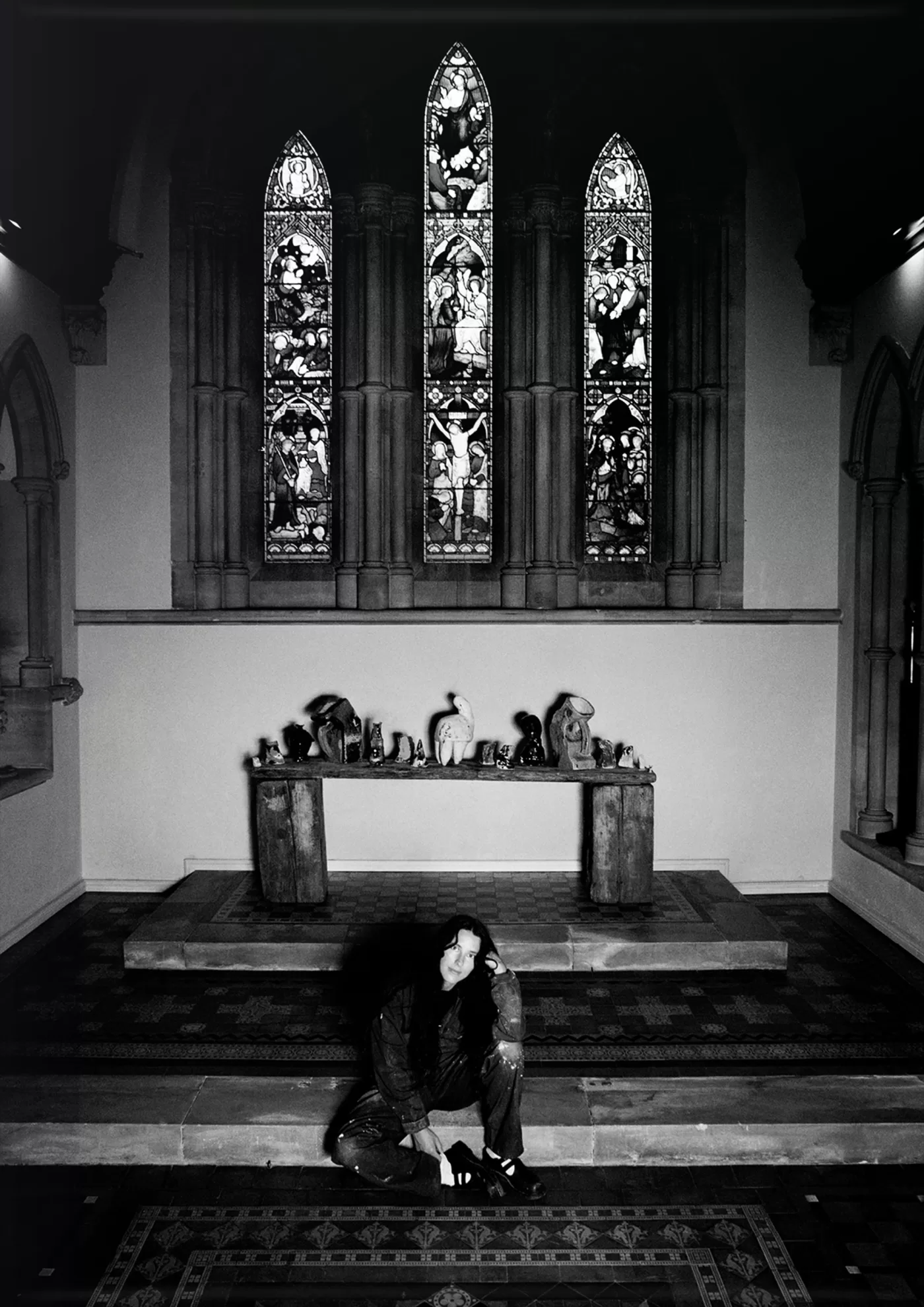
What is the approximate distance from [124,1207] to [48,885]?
3.50 metres

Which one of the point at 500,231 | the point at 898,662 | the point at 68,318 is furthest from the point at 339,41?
the point at 898,662

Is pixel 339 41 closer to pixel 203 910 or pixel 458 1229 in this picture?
pixel 203 910

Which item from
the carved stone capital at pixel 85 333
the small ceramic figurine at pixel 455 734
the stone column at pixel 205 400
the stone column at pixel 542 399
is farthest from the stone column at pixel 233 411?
the stone column at pixel 542 399

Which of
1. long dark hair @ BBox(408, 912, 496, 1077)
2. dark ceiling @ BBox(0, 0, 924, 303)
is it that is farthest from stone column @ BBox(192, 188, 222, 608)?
long dark hair @ BBox(408, 912, 496, 1077)

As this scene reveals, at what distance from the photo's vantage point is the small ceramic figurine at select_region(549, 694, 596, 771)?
6828mm

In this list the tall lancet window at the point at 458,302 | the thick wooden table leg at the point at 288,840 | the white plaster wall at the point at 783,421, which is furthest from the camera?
the tall lancet window at the point at 458,302

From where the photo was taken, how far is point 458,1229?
3.66 metres

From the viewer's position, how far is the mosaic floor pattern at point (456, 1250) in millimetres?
3369

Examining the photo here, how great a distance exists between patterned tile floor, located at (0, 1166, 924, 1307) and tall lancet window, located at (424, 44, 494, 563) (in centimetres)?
470

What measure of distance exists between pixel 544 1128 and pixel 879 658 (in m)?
4.15

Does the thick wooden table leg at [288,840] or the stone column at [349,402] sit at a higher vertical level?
the stone column at [349,402]

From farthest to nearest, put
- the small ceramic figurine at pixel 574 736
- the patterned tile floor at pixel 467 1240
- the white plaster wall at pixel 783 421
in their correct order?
the white plaster wall at pixel 783 421 < the small ceramic figurine at pixel 574 736 < the patterned tile floor at pixel 467 1240

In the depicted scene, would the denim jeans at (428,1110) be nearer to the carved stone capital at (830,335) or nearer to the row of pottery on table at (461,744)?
the row of pottery on table at (461,744)

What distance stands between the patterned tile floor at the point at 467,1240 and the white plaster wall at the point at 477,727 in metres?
3.47
